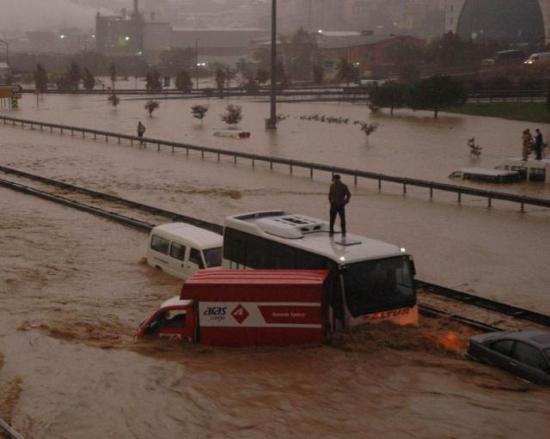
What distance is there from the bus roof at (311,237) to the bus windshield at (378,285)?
9 centimetres

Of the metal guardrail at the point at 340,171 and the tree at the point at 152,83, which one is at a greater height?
the tree at the point at 152,83

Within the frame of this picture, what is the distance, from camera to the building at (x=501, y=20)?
89.2 m

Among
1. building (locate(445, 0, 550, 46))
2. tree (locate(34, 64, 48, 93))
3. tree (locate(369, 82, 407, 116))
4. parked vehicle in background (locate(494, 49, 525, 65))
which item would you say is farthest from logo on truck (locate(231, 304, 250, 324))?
building (locate(445, 0, 550, 46))

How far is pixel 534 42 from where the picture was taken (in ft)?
288

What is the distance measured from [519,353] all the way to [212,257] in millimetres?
4709

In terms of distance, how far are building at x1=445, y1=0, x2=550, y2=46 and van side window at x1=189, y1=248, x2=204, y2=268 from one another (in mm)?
79065

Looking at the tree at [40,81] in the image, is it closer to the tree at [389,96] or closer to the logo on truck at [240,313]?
the tree at [389,96]

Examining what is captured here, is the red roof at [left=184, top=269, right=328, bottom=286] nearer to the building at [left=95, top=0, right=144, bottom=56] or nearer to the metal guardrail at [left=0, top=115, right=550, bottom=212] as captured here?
the metal guardrail at [left=0, top=115, right=550, bottom=212]

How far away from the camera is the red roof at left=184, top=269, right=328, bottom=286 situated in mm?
8656

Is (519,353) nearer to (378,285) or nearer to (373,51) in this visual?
(378,285)

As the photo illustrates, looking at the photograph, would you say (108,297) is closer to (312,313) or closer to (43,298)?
(43,298)

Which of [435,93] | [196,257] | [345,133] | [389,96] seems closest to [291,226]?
[196,257]

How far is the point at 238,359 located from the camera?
28.7 feet

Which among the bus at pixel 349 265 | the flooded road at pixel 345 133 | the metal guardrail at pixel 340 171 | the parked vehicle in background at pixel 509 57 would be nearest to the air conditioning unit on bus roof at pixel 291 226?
the bus at pixel 349 265
